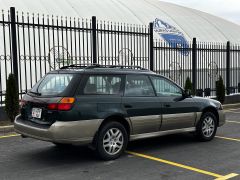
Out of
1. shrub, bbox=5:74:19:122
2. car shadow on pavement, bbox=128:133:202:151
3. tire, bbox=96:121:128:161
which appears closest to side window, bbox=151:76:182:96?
car shadow on pavement, bbox=128:133:202:151

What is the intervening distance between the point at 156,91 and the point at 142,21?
28.9 metres

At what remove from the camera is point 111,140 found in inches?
233

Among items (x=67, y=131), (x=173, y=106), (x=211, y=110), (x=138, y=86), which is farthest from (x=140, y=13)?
(x=67, y=131)

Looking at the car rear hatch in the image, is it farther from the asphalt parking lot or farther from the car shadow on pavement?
the car shadow on pavement

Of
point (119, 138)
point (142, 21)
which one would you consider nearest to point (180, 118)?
point (119, 138)

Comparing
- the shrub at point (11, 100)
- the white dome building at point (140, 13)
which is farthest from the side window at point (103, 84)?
the white dome building at point (140, 13)

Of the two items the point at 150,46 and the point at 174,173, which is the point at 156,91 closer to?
the point at 174,173

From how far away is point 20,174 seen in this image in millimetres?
5172

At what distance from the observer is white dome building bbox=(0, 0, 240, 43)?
27.7 m

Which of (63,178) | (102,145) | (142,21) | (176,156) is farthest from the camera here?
(142,21)

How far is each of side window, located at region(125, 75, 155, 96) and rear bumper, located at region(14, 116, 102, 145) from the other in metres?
0.99

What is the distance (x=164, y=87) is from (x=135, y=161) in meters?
1.82

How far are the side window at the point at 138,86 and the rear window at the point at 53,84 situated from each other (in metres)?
1.15

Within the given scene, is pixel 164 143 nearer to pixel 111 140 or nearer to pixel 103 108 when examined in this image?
pixel 111 140
